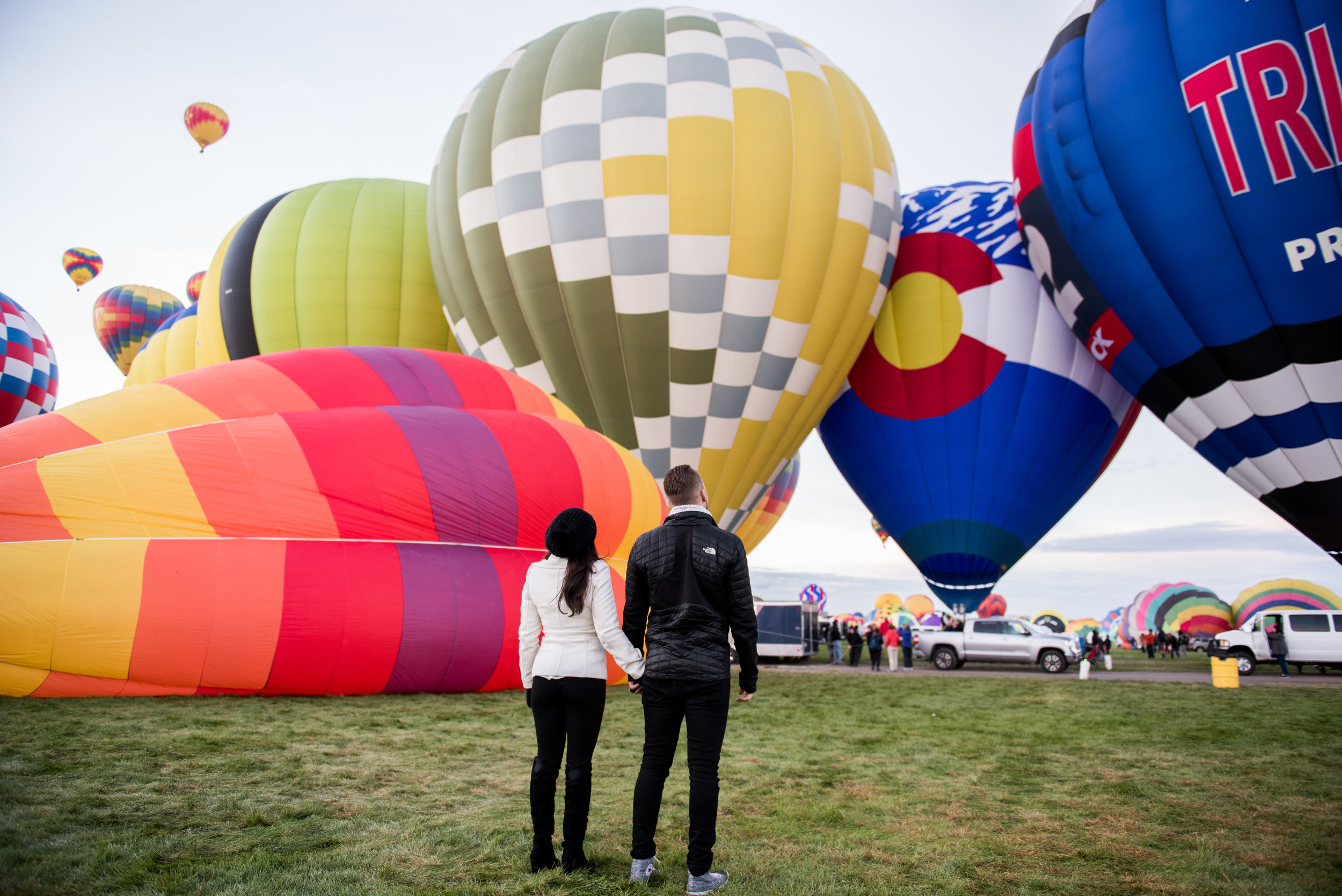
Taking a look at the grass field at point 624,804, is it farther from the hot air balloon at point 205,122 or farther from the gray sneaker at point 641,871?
the hot air balloon at point 205,122

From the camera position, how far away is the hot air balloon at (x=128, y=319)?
91.1 ft

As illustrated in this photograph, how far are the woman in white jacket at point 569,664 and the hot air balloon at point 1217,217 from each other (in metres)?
12.1

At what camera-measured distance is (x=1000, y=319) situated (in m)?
16.2

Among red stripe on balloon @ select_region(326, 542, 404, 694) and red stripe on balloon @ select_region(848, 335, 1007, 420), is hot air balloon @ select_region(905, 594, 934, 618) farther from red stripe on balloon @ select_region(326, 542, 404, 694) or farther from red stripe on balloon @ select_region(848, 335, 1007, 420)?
red stripe on balloon @ select_region(326, 542, 404, 694)

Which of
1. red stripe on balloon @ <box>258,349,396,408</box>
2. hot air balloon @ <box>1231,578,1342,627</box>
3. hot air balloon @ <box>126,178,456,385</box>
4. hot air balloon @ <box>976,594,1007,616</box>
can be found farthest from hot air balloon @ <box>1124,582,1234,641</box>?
red stripe on balloon @ <box>258,349,396,408</box>

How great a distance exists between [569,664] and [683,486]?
2.44ft

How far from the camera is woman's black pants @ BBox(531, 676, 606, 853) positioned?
289 cm

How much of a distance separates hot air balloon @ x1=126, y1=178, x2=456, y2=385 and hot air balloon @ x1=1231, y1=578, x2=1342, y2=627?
30349 mm

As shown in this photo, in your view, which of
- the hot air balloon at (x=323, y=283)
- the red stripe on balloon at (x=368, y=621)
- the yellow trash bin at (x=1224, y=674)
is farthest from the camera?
the hot air balloon at (x=323, y=283)

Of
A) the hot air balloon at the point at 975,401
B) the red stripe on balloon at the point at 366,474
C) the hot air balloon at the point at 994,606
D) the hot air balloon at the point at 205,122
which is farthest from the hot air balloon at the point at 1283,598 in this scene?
the hot air balloon at the point at 205,122

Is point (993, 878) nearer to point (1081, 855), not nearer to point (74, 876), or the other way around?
point (1081, 855)

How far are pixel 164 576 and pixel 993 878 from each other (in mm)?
6117

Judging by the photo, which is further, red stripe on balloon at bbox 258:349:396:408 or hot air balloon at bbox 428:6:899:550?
hot air balloon at bbox 428:6:899:550

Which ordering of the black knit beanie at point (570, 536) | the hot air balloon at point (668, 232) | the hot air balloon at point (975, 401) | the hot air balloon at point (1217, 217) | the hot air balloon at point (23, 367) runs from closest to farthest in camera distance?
the black knit beanie at point (570, 536)
the hot air balloon at point (1217, 217)
the hot air balloon at point (668, 232)
the hot air balloon at point (975, 401)
the hot air balloon at point (23, 367)
